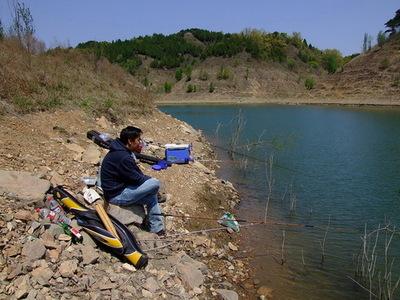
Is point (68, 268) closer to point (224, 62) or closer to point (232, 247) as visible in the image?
point (232, 247)

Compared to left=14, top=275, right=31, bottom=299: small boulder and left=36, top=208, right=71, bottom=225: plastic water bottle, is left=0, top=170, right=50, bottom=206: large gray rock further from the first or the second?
left=14, top=275, right=31, bottom=299: small boulder

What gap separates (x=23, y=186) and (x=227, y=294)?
3481 mm

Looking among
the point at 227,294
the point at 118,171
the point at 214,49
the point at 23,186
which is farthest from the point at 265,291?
the point at 214,49

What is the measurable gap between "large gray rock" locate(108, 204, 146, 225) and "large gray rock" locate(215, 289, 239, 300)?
170cm

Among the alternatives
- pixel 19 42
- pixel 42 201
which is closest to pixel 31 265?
pixel 42 201

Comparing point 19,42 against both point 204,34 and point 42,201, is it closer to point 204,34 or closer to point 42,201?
point 42,201

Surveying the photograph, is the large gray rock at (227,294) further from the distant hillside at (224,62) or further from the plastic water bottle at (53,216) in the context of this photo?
the distant hillside at (224,62)

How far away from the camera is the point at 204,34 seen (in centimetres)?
11862

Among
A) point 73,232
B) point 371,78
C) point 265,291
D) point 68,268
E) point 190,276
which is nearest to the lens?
point 68,268

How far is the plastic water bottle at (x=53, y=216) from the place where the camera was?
6270mm

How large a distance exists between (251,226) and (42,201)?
16.3 feet

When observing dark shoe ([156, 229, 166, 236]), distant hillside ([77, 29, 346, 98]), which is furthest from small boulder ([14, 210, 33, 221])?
distant hillside ([77, 29, 346, 98])

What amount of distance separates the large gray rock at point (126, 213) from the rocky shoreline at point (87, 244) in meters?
0.19

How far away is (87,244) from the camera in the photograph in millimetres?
6051
